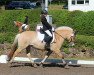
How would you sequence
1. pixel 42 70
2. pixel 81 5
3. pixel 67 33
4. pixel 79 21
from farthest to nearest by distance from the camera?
pixel 81 5, pixel 79 21, pixel 67 33, pixel 42 70

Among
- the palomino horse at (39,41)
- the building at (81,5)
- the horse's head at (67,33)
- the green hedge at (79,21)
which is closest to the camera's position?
the palomino horse at (39,41)

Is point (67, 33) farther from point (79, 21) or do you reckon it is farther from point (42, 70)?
point (79, 21)

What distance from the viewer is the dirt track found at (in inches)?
566

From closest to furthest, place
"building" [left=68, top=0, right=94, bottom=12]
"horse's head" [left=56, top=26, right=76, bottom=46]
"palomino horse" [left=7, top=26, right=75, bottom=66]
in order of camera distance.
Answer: "palomino horse" [left=7, top=26, right=75, bottom=66] → "horse's head" [left=56, top=26, right=76, bottom=46] → "building" [left=68, top=0, right=94, bottom=12]

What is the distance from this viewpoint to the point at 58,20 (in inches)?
1044

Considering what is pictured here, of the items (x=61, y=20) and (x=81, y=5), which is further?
(x=81, y=5)

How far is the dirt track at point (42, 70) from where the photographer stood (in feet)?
47.2

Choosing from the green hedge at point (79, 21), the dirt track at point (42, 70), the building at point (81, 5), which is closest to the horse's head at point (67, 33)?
the dirt track at point (42, 70)

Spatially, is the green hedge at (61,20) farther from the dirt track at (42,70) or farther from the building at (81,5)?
the building at (81,5)

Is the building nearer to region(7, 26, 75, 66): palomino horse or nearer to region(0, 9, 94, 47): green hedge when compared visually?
region(0, 9, 94, 47): green hedge

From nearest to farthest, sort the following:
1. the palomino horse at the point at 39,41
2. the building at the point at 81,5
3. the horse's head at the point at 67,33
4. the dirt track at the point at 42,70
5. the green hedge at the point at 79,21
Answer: the dirt track at the point at 42,70, the palomino horse at the point at 39,41, the horse's head at the point at 67,33, the green hedge at the point at 79,21, the building at the point at 81,5

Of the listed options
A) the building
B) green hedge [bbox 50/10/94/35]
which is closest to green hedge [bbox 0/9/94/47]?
green hedge [bbox 50/10/94/35]

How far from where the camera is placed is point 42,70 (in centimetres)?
1505

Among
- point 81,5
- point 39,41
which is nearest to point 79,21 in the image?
point 39,41
